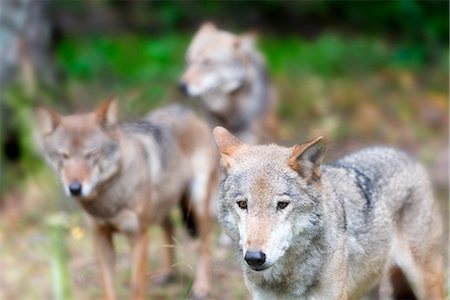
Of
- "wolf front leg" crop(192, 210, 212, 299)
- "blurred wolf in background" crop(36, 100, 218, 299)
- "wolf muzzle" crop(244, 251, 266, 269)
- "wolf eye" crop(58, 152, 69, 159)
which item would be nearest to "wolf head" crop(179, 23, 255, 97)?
"blurred wolf in background" crop(36, 100, 218, 299)

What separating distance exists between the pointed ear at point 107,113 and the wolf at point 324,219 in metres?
2.19

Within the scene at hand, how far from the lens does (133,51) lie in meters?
14.9

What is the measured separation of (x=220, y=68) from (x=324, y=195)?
5526mm

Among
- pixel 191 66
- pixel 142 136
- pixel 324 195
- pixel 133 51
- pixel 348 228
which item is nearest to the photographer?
pixel 324 195

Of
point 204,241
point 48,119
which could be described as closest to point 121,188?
point 48,119

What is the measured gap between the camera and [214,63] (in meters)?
10.3

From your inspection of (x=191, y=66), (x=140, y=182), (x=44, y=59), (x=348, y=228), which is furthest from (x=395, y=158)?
(x=44, y=59)

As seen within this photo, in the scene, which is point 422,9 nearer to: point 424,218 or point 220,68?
point 220,68

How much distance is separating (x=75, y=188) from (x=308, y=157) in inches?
99.1

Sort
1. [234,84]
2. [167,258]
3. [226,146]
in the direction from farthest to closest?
[234,84] < [167,258] < [226,146]

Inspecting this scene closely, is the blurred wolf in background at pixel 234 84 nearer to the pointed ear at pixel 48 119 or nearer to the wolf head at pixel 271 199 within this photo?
the pointed ear at pixel 48 119

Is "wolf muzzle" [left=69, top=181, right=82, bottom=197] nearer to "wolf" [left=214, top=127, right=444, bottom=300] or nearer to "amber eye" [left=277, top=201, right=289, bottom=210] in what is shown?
"wolf" [left=214, top=127, right=444, bottom=300]

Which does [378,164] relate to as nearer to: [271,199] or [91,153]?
[271,199]

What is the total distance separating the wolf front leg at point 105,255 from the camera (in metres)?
7.41
